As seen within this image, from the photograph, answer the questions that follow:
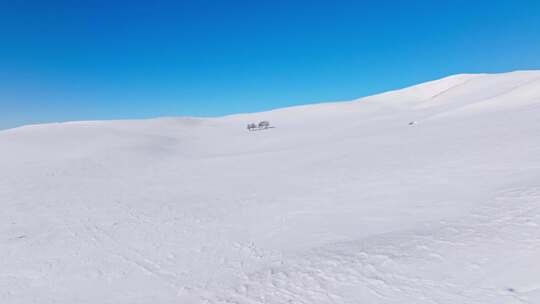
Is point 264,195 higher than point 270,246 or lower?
higher

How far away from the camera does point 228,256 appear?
18.7 ft

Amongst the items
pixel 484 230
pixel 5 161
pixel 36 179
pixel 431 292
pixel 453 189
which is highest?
pixel 5 161

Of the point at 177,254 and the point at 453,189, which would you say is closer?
the point at 177,254

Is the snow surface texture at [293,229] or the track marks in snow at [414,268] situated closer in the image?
the track marks in snow at [414,268]

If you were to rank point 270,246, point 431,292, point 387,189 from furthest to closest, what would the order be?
1. point 387,189
2. point 270,246
3. point 431,292

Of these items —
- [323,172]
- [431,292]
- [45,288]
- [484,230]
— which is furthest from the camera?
[323,172]

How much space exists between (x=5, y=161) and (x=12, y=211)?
10.1 metres

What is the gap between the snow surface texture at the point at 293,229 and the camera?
178 inches

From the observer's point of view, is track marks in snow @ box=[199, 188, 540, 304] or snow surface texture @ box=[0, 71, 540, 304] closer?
track marks in snow @ box=[199, 188, 540, 304]

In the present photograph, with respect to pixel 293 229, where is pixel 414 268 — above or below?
below

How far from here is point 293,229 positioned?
21.9 ft

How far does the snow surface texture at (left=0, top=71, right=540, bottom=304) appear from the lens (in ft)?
14.8

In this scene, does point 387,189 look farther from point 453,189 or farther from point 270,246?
point 270,246

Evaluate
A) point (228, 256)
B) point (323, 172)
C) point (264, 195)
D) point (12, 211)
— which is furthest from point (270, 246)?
point (12, 211)
